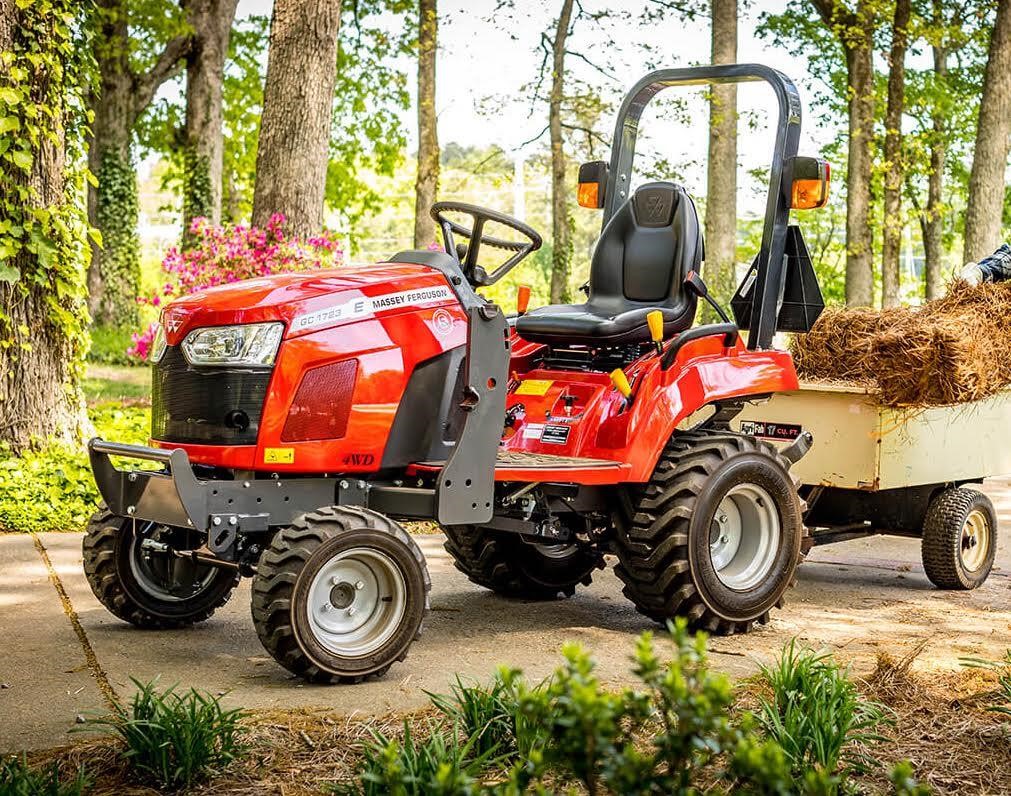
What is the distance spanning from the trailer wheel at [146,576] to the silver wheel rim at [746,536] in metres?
2.05

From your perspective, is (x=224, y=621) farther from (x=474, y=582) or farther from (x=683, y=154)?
(x=683, y=154)

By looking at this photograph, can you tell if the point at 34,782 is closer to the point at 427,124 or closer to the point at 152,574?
the point at 152,574

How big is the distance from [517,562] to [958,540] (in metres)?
2.23

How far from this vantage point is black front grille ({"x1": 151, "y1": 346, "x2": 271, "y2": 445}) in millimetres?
4547

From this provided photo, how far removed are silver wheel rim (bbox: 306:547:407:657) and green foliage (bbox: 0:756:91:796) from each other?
125 centimetres

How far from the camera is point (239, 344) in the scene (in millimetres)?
4547

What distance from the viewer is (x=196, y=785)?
3.31 meters

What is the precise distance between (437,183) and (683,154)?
4.28m

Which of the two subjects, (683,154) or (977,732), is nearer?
(977,732)

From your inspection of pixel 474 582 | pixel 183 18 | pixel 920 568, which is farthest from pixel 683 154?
pixel 474 582

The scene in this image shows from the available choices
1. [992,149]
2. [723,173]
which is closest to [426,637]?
[723,173]

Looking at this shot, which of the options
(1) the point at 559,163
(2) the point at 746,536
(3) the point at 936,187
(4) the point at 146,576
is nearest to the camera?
(4) the point at 146,576

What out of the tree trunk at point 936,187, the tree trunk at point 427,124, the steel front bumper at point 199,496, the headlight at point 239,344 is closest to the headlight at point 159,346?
the headlight at point 239,344

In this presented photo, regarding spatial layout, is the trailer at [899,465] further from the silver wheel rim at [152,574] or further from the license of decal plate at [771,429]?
the silver wheel rim at [152,574]
